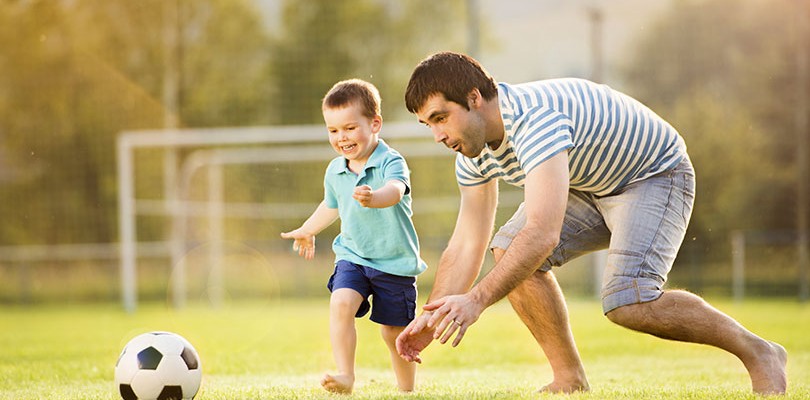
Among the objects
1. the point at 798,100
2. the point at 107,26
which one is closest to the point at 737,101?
the point at 798,100

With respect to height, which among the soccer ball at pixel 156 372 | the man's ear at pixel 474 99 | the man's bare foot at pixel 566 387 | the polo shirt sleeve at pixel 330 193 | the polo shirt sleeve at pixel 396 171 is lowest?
the man's bare foot at pixel 566 387

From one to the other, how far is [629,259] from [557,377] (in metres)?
0.70

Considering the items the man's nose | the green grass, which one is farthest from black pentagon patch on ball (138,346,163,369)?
the man's nose

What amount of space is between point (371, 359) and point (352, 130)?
3085 mm

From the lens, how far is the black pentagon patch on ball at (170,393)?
14.2ft

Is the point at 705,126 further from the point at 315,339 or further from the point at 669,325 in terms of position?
the point at 669,325

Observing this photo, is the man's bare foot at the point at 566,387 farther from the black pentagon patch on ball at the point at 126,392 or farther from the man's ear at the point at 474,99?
the black pentagon patch on ball at the point at 126,392

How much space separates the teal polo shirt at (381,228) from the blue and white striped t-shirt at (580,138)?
323 millimetres

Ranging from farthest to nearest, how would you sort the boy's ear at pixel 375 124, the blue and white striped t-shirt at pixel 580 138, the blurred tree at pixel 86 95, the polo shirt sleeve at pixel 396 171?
the blurred tree at pixel 86 95 < the boy's ear at pixel 375 124 < the polo shirt sleeve at pixel 396 171 < the blue and white striped t-shirt at pixel 580 138

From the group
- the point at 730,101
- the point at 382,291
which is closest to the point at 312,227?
the point at 382,291

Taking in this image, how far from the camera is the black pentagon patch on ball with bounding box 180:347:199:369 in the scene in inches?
174

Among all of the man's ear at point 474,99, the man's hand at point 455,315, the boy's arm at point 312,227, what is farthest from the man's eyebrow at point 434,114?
the boy's arm at point 312,227

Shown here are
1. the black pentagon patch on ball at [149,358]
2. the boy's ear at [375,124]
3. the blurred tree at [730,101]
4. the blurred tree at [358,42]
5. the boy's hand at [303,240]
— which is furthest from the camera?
the blurred tree at [358,42]

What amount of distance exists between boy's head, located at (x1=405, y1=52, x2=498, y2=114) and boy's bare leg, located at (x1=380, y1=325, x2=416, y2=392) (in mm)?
1147
